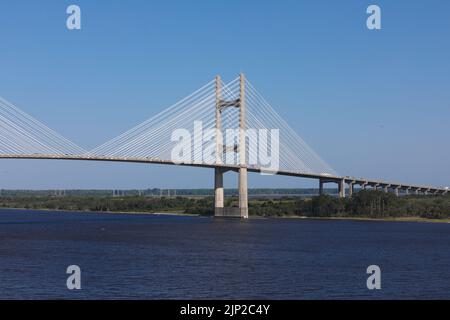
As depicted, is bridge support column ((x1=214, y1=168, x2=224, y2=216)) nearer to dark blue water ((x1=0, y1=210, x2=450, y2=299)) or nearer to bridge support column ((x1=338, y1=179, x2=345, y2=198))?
bridge support column ((x1=338, y1=179, x2=345, y2=198))

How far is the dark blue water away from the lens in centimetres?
2608

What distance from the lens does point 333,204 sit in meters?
86.9

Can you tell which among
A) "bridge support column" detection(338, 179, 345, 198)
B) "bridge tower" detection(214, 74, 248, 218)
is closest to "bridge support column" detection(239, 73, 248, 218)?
"bridge tower" detection(214, 74, 248, 218)

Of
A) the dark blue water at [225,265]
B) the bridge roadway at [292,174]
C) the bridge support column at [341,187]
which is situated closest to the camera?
the dark blue water at [225,265]

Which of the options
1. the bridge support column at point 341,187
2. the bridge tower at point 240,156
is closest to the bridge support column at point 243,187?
the bridge tower at point 240,156

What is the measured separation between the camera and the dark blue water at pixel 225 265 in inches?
1027

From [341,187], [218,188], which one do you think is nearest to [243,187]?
[218,188]

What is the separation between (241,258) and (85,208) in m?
106

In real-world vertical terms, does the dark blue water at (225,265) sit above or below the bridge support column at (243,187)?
below

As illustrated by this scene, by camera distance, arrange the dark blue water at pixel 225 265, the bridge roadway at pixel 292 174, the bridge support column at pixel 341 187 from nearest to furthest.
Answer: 1. the dark blue water at pixel 225 265
2. the bridge roadway at pixel 292 174
3. the bridge support column at pixel 341 187

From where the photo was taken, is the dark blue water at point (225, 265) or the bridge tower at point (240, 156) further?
the bridge tower at point (240, 156)

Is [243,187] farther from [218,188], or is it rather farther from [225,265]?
[225,265]

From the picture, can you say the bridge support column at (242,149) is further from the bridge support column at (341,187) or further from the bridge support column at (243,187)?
the bridge support column at (341,187)
